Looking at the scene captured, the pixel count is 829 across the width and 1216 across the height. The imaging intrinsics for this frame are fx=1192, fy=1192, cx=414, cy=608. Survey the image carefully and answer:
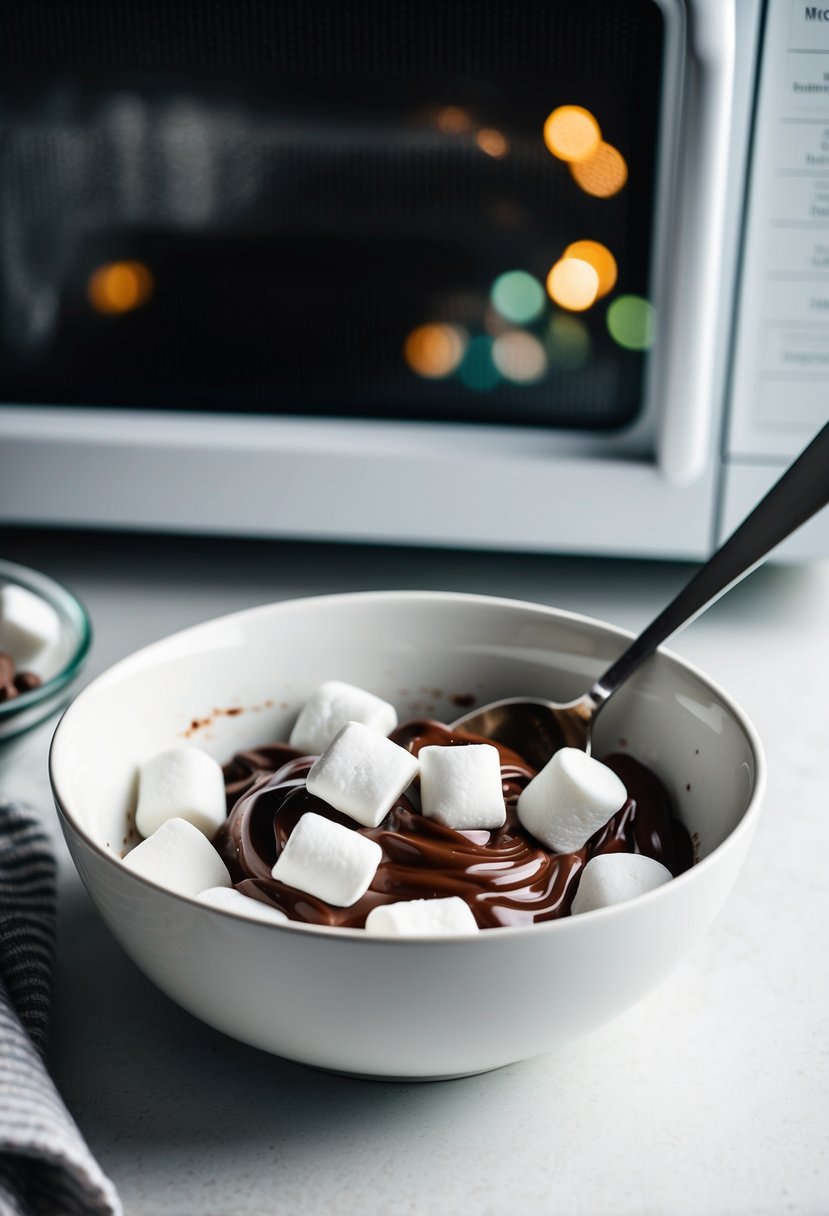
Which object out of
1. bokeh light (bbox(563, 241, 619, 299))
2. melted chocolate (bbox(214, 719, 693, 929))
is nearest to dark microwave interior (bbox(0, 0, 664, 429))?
bokeh light (bbox(563, 241, 619, 299))

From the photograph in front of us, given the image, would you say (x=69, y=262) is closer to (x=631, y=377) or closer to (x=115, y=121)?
(x=115, y=121)

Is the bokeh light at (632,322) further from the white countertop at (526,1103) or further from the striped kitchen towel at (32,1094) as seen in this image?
the striped kitchen towel at (32,1094)

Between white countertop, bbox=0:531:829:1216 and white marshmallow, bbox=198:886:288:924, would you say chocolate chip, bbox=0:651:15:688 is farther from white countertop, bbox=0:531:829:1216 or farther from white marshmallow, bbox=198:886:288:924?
white marshmallow, bbox=198:886:288:924

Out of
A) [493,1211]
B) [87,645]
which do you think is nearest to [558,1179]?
[493,1211]

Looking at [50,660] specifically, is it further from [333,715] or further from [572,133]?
[572,133]

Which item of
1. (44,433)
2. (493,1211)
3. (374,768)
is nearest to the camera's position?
(493,1211)

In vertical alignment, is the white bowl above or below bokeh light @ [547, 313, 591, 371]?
below

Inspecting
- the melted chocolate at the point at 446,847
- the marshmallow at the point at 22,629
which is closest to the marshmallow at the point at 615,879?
the melted chocolate at the point at 446,847

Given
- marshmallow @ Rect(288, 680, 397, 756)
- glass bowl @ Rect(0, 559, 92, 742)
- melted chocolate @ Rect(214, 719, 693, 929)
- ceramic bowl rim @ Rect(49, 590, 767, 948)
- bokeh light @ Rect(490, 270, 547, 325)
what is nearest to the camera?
ceramic bowl rim @ Rect(49, 590, 767, 948)
